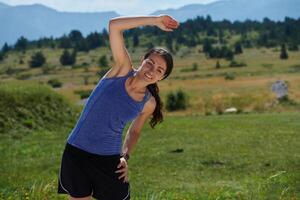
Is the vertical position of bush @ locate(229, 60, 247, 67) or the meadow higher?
the meadow

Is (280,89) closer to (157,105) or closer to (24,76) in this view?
(157,105)

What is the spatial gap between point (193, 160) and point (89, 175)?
12.6 metres

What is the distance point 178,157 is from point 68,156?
13.2 metres

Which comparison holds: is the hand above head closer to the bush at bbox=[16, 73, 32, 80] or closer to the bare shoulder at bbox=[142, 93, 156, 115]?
the bare shoulder at bbox=[142, 93, 156, 115]

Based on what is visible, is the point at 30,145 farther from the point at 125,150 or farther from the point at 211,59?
the point at 211,59

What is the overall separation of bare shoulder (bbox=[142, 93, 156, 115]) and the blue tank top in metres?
0.22

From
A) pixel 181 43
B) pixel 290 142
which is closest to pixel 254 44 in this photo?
pixel 181 43

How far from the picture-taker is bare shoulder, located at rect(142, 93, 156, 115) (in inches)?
190

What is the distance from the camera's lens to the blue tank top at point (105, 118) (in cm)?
453

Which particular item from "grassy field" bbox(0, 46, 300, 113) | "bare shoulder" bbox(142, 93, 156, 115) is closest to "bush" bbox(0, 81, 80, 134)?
"grassy field" bbox(0, 46, 300, 113)

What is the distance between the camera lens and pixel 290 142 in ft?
65.4

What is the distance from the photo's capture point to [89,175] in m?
4.60

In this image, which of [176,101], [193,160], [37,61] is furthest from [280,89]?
[37,61]

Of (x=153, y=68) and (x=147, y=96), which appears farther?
(x=147, y=96)
